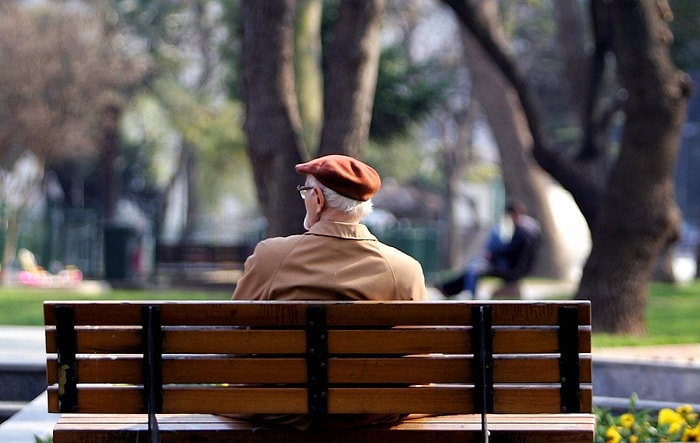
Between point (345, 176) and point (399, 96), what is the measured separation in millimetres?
20131

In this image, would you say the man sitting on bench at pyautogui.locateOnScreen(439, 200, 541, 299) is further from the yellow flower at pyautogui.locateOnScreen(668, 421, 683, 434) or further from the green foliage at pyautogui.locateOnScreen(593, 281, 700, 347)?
the yellow flower at pyautogui.locateOnScreen(668, 421, 683, 434)

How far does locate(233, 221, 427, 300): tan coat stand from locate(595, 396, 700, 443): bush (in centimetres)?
151

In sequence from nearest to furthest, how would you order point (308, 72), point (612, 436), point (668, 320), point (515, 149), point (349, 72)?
point (612, 436) < point (349, 72) < point (668, 320) < point (308, 72) < point (515, 149)

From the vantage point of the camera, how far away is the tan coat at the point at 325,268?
15.0 ft

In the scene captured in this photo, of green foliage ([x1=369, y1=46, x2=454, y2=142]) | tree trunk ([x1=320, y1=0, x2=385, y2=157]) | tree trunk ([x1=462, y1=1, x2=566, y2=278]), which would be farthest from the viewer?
tree trunk ([x1=462, y1=1, x2=566, y2=278])

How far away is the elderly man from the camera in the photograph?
15.0ft

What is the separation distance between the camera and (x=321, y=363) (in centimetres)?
442

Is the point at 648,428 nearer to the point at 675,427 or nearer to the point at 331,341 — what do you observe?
the point at 675,427

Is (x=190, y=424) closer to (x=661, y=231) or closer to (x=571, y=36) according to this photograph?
(x=661, y=231)

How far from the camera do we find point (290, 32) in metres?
11.2

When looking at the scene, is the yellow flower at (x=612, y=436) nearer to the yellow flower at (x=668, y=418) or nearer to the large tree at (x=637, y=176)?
the yellow flower at (x=668, y=418)

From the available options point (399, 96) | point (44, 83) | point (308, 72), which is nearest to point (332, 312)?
point (308, 72)

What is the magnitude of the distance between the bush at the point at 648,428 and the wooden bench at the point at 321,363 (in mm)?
1261

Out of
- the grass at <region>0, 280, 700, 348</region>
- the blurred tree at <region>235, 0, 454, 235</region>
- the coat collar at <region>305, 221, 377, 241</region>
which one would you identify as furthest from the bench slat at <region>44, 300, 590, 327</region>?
the blurred tree at <region>235, 0, 454, 235</region>
